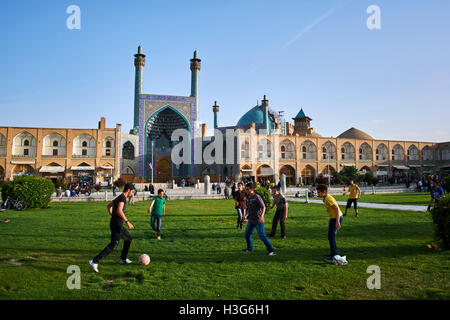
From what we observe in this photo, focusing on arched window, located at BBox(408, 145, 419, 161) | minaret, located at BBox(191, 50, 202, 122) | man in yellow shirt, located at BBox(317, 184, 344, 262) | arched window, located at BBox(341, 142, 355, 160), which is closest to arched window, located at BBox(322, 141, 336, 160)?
arched window, located at BBox(341, 142, 355, 160)

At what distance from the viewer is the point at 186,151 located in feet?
135

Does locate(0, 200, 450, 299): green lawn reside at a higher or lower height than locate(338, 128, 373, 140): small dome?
lower

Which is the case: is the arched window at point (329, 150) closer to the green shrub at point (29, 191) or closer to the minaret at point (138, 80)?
the minaret at point (138, 80)

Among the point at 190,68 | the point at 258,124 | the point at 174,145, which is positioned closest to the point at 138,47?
the point at 190,68

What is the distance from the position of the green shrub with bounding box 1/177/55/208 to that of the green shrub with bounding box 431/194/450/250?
15018 millimetres

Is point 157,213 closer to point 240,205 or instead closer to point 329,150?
point 240,205

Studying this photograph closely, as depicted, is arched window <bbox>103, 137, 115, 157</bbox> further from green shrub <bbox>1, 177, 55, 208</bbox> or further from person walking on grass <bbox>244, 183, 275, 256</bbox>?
person walking on grass <bbox>244, 183, 275, 256</bbox>

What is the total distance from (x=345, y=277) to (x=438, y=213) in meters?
2.71

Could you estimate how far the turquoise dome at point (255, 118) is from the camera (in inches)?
1969

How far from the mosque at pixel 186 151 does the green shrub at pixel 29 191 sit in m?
20.1

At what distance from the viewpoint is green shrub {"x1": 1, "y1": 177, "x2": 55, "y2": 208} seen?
13.1m

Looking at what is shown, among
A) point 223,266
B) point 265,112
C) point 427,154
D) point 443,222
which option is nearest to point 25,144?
point 265,112

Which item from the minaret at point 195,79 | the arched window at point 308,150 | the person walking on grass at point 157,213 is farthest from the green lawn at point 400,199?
the minaret at point 195,79

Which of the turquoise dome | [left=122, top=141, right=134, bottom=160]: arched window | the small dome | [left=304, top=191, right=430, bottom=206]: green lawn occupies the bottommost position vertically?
[left=304, top=191, right=430, bottom=206]: green lawn
